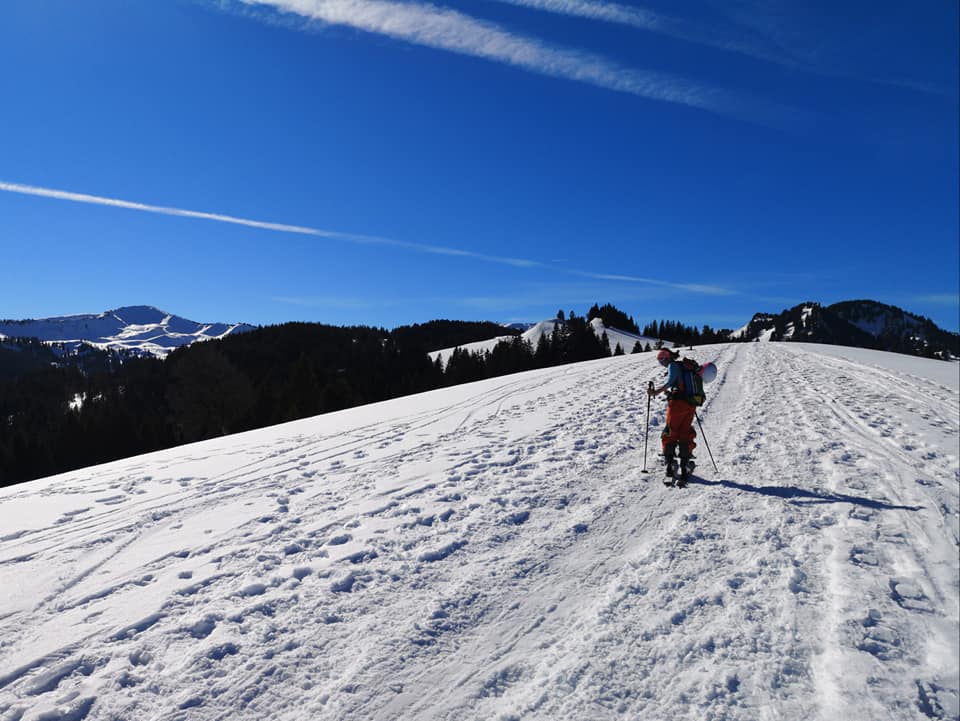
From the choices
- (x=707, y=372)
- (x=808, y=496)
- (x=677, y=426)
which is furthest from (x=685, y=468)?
(x=707, y=372)

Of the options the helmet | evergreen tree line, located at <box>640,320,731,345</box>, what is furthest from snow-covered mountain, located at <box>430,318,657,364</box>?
the helmet

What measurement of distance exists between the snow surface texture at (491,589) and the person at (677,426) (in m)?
0.45

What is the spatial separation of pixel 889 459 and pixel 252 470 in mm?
12444

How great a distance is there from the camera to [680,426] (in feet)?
28.3

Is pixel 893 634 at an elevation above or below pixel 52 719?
above

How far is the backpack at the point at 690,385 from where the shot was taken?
870 centimetres

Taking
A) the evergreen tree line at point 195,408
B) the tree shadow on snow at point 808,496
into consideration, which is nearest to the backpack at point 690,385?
the tree shadow on snow at point 808,496

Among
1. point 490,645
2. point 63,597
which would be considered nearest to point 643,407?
point 490,645

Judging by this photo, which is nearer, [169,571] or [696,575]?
[696,575]

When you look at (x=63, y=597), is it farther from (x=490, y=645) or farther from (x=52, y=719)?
(x=490, y=645)

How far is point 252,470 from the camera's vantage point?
31.7 feet

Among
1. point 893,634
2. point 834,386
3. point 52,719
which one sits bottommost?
point 52,719

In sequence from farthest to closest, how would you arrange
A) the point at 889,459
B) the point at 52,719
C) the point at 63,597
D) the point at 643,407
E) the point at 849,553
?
the point at 643,407, the point at 889,459, the point at 849,553, the point at 63,597, the point at 52,719

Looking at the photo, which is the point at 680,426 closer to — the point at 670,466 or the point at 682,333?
the point at 670,466
